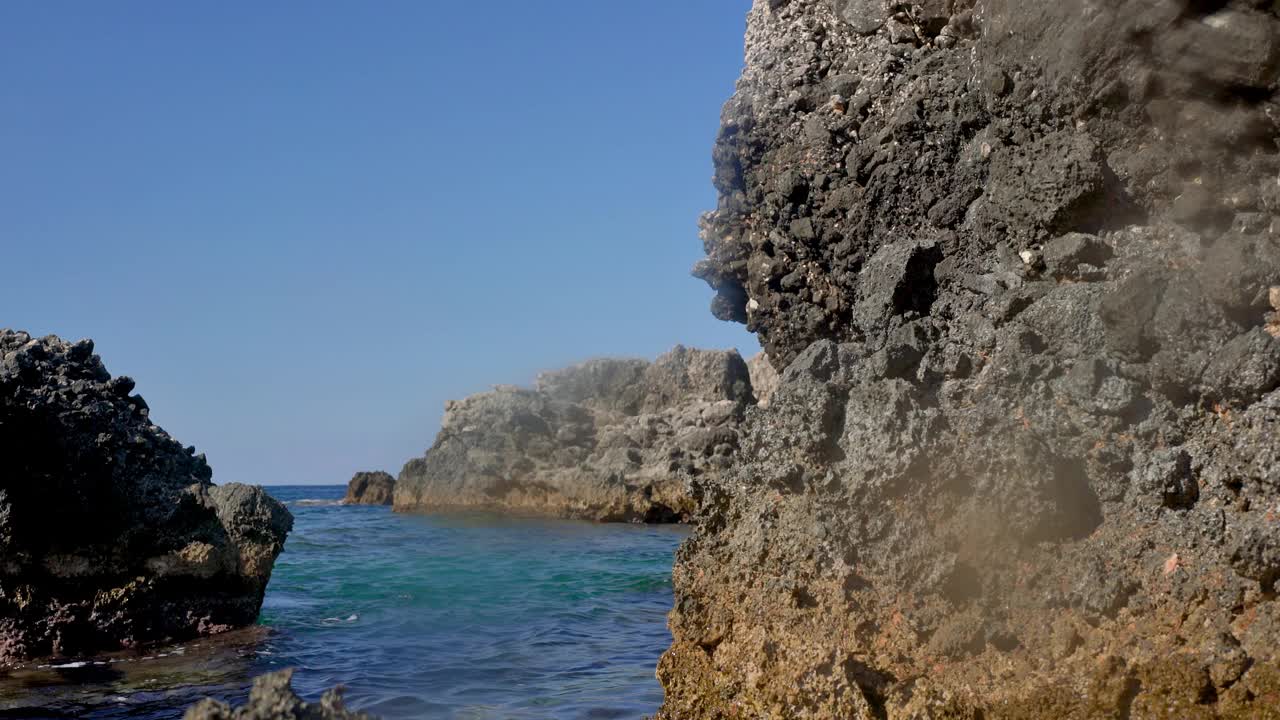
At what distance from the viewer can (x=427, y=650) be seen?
30.5ft

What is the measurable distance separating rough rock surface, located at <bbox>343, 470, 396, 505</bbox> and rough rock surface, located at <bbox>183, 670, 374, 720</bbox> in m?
55.8

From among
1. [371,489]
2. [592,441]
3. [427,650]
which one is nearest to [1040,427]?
[427,650]

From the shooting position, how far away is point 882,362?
481cm

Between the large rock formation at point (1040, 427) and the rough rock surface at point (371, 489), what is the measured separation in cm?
5429

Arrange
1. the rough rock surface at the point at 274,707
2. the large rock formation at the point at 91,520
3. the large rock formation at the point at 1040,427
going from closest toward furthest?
the rough rock surface at the point at 274,707 → the large rock formation at the point at 1040,427 → the large rock formation at the point at 91,520

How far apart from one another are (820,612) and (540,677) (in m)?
4.02

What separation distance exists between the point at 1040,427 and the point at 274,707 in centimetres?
311

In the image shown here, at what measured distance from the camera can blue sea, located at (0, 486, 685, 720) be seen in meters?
7.12

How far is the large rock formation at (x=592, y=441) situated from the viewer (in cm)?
3169

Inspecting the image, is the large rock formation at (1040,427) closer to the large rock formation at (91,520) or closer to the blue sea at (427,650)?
the blue sea at (427,650)

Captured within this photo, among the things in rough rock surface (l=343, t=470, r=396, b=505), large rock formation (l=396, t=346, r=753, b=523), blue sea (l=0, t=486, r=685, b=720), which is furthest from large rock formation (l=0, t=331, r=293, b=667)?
rough rock surface (l=343, t=470, r=396, b=505)

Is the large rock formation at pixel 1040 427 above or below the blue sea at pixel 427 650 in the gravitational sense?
above

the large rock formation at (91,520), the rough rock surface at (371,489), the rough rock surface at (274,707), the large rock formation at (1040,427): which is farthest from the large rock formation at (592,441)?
the rough rock surface at (274,707)

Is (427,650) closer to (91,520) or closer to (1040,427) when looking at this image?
(91,520)
